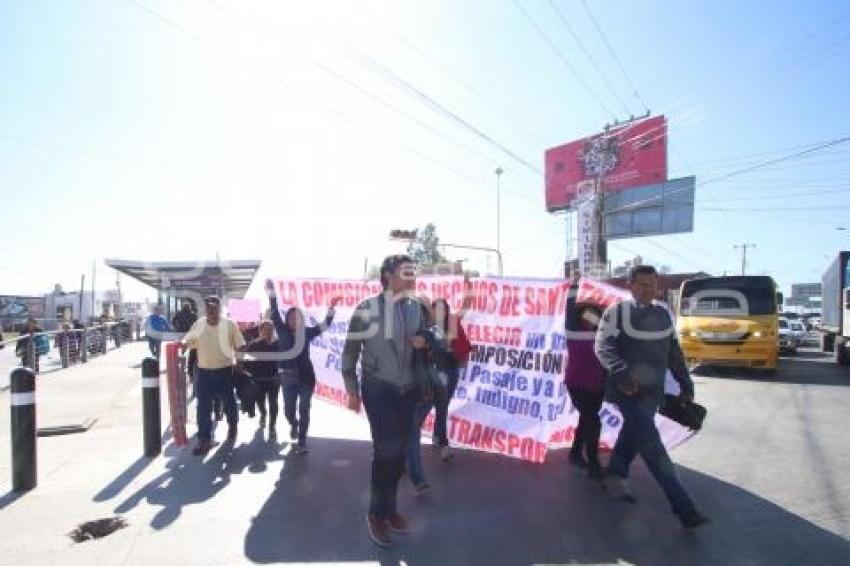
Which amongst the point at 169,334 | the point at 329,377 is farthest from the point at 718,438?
the point at 169,334

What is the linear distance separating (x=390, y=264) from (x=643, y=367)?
2053 mm

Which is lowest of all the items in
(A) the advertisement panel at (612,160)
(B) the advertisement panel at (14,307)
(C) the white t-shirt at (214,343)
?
(B) the advertisement panel at (14,307)

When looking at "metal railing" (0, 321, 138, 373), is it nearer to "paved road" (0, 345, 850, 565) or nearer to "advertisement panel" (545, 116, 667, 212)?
"paved road" (0, 345, 850, 565)

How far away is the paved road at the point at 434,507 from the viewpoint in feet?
14.2

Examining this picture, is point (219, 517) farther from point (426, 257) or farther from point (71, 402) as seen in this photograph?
point (426, 257)

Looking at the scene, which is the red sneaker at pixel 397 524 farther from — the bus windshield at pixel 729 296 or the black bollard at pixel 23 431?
the bus windshield at pixel 729 296

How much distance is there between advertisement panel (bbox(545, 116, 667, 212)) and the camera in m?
35.2

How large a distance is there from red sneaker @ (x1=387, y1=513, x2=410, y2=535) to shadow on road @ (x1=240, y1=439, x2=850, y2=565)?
0.27 ft

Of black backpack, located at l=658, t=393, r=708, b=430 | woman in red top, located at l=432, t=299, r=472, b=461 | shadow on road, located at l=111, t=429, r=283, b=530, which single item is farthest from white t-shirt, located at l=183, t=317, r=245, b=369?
black backpack, located at l=658, t=393, r=708, b=430

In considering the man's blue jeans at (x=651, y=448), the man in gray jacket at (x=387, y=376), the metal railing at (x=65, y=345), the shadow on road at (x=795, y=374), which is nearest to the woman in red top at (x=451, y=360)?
the man in gray jacket at (x=387, y=376)

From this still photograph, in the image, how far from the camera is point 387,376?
4.52m

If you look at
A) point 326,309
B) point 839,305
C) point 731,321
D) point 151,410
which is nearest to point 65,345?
point 151,410

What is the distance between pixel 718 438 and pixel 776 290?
30.1 ft

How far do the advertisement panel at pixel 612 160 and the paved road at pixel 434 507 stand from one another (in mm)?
27038
